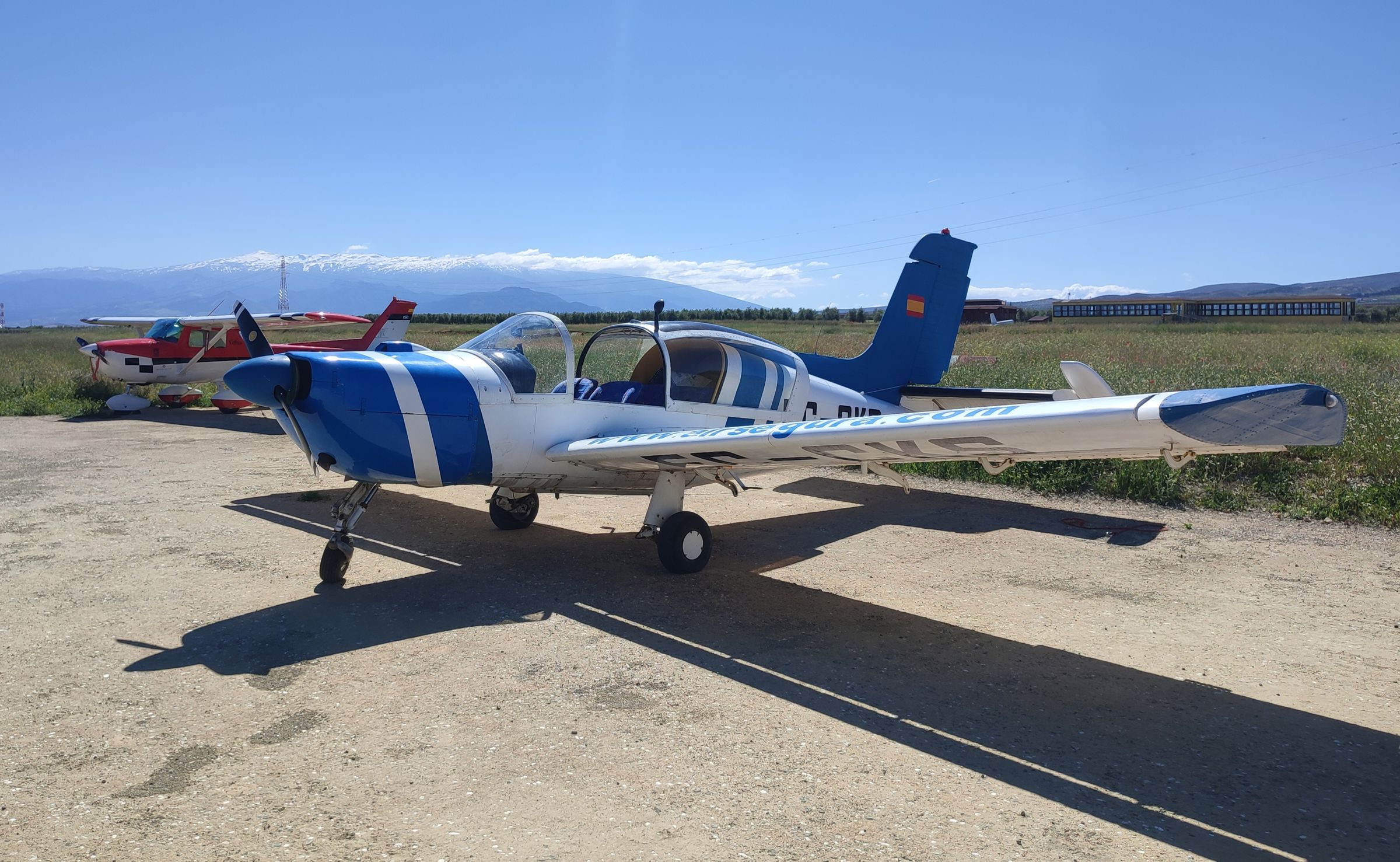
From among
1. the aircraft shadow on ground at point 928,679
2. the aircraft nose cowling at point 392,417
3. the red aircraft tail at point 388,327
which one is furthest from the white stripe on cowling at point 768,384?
the red aircraft tail at point 388,327

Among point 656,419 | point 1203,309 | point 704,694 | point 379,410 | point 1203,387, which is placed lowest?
point 704,694

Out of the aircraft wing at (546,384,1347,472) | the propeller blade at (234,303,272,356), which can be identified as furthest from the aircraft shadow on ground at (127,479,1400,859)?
the propeller blade at (234,303,272,356)

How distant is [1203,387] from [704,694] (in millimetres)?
12966

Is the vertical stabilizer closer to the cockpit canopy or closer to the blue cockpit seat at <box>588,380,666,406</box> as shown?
the cockpit canopy

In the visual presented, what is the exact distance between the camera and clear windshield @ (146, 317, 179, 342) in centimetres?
2059

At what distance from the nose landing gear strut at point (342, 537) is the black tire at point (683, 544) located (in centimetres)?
230

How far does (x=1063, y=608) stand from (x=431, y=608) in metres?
4.58

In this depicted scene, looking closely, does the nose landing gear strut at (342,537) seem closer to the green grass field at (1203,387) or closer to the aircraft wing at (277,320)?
the green grass field at (1203,387)

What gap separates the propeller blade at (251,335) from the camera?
6.86 metres

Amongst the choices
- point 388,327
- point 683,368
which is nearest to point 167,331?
point 388,327

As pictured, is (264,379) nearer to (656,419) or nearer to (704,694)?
(656,419)

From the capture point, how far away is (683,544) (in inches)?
277

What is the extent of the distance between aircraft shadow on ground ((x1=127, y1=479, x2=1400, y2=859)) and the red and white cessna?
1349cm

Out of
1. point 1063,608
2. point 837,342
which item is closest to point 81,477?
point 1063,608
